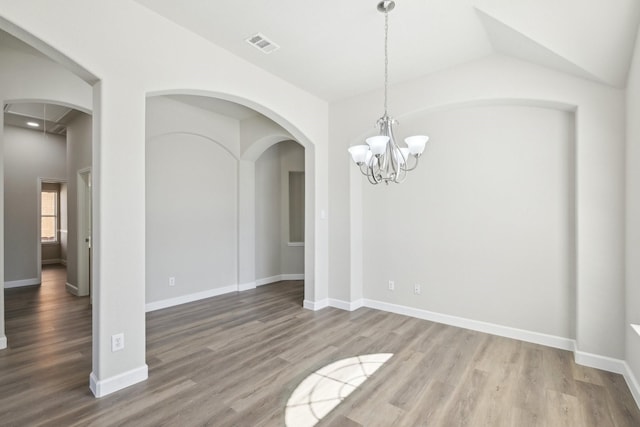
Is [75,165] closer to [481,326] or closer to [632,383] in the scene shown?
[481,326]

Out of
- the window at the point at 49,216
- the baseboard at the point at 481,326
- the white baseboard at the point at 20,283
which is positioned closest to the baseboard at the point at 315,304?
the baseboard at the point at 481,326

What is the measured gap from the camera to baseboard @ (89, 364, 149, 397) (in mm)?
2388

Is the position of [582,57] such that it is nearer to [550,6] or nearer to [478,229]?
[550,6]

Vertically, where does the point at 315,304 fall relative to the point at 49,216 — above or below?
below

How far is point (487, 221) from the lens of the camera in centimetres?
372

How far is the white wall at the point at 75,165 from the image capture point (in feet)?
17.7

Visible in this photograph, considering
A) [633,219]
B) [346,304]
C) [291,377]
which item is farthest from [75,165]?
[633,219]

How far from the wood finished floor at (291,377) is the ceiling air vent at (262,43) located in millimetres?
3136

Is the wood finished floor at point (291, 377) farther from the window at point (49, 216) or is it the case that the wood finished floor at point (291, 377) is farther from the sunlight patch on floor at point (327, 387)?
the window at point (49, 216)

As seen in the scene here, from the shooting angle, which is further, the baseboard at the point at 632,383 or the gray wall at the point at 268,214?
the gray wall at the point at 268,214

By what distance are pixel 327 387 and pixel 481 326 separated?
2232 mm

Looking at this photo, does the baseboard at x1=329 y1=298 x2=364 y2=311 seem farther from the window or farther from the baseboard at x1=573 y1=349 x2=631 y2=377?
the window

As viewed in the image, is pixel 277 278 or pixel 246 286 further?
pixel 277 278

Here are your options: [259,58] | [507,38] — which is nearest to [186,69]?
[259,58]
